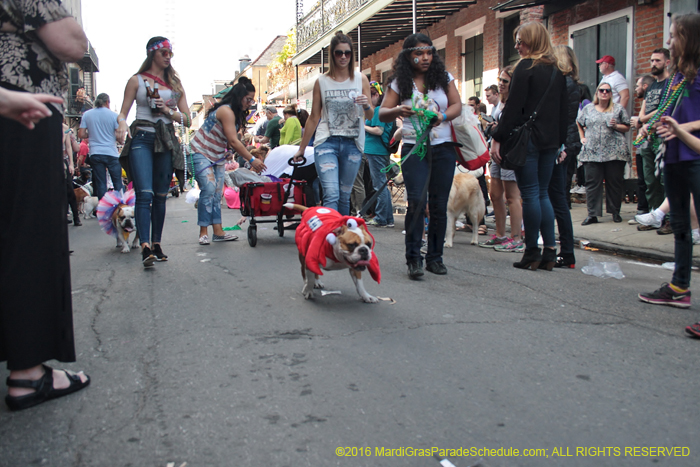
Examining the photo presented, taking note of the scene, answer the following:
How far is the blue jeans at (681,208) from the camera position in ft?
12.8

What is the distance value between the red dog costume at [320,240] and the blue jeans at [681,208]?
6.67 feet

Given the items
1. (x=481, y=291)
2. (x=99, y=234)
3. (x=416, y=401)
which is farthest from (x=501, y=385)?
(x=99, y=234)

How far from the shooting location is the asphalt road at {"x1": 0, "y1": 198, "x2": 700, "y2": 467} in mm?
2219

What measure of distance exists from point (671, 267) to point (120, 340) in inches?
201

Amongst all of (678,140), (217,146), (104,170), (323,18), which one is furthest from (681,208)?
(323,18)

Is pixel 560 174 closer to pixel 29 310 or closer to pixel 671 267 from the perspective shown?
pixel 671 267

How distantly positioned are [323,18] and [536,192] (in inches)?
598

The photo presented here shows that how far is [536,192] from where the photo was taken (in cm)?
557

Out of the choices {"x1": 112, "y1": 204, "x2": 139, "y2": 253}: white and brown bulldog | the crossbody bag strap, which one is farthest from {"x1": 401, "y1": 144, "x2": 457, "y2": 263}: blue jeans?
{"x1": 112, "y1": 204, "x2": 139, "y2": 253}: white and brown bulldog

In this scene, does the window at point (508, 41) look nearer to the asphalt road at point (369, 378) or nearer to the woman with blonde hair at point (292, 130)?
the woman with blonde hair at point (292, 130)

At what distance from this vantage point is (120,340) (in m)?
3.51

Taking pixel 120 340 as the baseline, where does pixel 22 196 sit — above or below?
above

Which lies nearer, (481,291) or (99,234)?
(481,291)

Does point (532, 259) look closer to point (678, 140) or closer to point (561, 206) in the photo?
point (561, 206)
